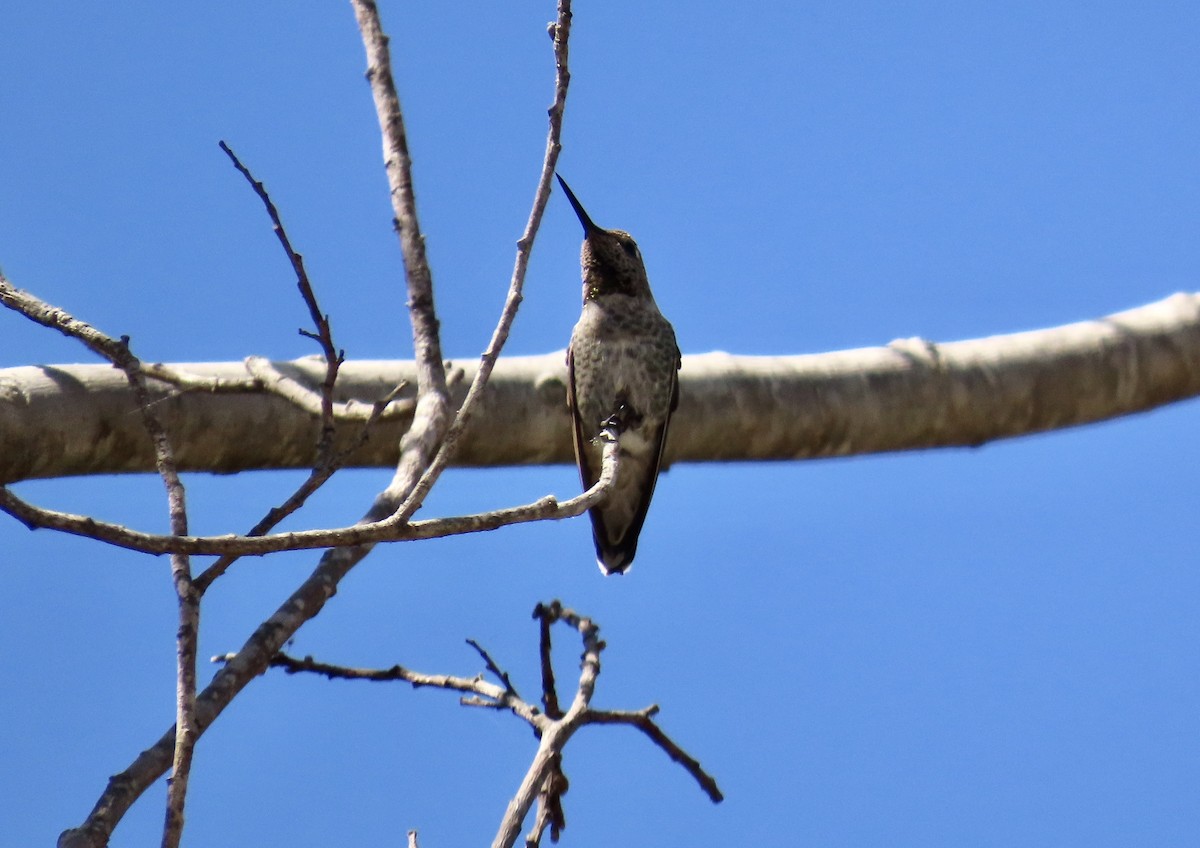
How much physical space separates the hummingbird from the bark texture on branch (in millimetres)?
315

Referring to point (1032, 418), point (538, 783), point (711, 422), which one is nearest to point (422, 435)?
point (538, 783)

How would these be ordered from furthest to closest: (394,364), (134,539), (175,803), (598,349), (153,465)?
(598,349), (394,364), (153,465), (175,803), (134,539)

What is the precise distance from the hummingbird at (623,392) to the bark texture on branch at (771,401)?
0.31m

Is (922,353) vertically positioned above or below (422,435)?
above

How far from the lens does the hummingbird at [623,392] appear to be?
3908mm

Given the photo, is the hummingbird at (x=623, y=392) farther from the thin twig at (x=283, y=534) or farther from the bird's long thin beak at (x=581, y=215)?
the thin twig at (x=283, y=534)

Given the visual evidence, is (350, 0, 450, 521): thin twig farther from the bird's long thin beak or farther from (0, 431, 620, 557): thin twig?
the bird's long thin beak

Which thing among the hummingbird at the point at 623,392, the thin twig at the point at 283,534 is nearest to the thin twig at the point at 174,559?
the thin twig at the point at 283,534

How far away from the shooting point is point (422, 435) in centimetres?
233

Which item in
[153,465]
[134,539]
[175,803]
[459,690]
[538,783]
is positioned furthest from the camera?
[153,465]

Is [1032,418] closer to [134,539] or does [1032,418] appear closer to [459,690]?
[459,690]

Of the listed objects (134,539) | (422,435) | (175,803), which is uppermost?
(422,435)

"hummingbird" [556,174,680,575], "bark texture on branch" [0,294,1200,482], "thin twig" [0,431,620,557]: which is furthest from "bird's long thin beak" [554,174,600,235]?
"thin twig" [0,431,620,557]

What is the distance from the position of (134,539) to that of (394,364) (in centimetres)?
198
